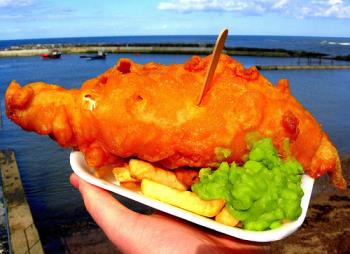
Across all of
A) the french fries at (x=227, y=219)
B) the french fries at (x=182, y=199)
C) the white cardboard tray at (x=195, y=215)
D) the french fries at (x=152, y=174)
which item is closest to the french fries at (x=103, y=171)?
the white cardboard tray at (x=195, y=215)

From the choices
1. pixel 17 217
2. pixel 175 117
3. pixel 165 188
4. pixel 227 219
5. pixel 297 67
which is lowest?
pixel 297 67

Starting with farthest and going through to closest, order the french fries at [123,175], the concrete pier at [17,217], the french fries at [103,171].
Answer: the concrete pier at [17,217] → the french fries at [103,171] → the french fries at [123,175]

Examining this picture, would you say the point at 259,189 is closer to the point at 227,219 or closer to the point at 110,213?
the point at 227,219

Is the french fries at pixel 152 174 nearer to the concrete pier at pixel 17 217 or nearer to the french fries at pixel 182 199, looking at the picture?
the french fries at pixel 182 199

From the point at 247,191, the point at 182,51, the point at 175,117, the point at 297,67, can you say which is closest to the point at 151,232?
the point at 247,191

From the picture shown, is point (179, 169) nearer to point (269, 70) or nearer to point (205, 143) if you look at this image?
point (205, 143)

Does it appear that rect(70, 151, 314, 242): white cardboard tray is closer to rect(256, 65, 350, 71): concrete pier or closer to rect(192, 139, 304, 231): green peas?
rect(192, 139, 304, 231): green peas
